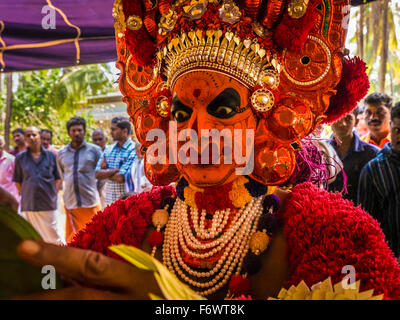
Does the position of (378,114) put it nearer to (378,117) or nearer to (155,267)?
(378,117)

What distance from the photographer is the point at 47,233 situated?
5.89m

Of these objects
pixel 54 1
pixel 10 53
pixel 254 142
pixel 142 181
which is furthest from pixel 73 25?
pixel 142 181

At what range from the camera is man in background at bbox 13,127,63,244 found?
19.1 feet

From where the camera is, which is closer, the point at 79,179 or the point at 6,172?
the point at 79,179

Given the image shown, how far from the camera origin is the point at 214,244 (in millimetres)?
1539

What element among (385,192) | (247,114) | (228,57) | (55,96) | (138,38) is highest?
(55,96)

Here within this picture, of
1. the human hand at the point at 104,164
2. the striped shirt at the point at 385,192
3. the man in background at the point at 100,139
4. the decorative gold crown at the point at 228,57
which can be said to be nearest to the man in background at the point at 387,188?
the striped shirt at the point at 385,192

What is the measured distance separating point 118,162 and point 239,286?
394 cm

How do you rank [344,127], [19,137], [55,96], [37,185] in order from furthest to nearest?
[55,96]
[19,137]
[37,185]
[344,127]

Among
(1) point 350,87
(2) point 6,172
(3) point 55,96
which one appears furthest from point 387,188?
(3) point 55,96

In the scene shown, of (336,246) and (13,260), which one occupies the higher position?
(13,260)

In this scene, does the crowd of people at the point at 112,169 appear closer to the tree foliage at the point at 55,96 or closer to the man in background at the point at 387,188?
the man in background at the point at 387,188

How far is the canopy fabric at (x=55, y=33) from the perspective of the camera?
7.26 ft

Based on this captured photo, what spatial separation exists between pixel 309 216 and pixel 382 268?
0.30 meters
